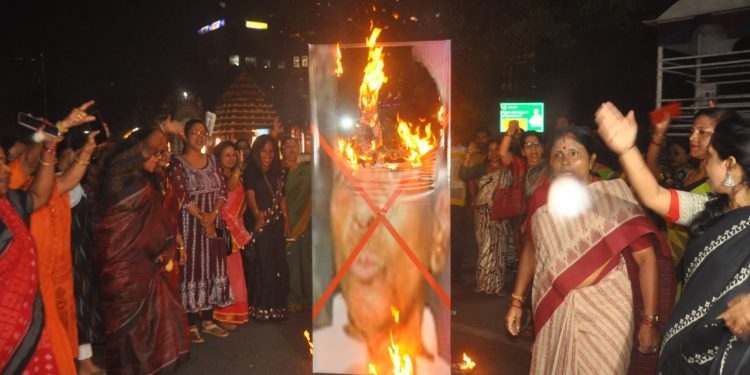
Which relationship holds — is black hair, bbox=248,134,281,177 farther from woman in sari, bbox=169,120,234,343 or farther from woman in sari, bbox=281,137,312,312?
woman in sari, bbox=169,120,234,343

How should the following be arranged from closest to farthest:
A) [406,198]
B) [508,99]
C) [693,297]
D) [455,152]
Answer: [693,297], [406,198], [455,152], [508,99]

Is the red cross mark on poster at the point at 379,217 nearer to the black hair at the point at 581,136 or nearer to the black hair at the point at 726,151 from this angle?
the black hair at the point at 581,136

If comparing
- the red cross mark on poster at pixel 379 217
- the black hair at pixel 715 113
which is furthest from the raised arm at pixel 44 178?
the black hair at pixel 715 113

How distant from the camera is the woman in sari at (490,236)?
23.0 feet

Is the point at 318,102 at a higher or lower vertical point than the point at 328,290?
higher

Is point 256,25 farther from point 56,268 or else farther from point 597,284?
point 597,284

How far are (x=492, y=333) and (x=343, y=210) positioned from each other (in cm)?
239

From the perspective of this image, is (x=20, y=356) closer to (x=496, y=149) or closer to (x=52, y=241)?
(x=52, y=241)

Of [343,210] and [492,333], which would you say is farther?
[492,333]

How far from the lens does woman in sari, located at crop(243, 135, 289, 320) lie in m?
6.25

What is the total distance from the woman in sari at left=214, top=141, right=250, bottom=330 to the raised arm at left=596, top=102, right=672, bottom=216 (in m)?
4.17

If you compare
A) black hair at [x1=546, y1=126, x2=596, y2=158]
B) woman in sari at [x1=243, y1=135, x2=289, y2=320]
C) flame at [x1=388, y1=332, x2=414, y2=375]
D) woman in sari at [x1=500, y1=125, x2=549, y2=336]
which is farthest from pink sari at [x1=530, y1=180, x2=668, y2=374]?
woman in sari at [x1=243, y1=135, x2=289, y2=320]

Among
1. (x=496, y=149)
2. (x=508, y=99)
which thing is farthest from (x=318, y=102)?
(x=508, y=99)

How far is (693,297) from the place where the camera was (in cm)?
223
